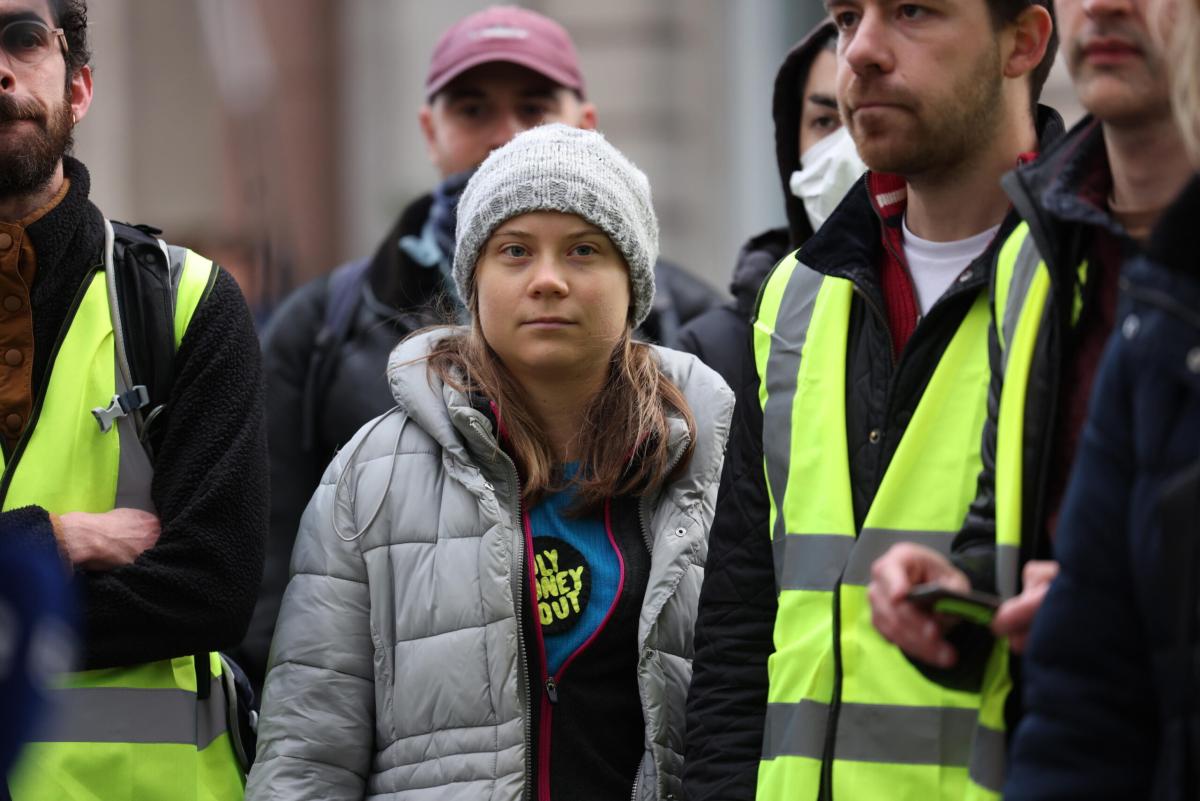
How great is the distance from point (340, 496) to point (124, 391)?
1.45 feet

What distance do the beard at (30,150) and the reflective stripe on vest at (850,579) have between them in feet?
4.90

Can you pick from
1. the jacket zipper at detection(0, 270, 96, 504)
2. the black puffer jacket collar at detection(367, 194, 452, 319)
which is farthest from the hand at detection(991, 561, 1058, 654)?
the black puffer jacket collar at detection(367, 194, 452, 319)

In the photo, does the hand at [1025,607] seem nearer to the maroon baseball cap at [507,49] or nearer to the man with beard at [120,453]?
the man with beard at [120,453]

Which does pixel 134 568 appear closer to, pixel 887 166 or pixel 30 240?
pixel 30 240

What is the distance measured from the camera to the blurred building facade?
1241 centimetres

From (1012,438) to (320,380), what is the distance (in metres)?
2.67

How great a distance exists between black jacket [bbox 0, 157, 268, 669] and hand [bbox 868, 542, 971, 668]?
55.2 inches

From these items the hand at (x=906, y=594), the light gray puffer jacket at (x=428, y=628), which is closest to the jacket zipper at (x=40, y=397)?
the light gray puffer jacket at (x=428, y=628)

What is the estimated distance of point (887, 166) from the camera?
3426 mm

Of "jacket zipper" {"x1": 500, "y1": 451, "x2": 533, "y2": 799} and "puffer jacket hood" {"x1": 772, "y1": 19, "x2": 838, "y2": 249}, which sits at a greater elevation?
"puffer jacket hood" {"x1": 772, "y1": 19, "x2": 838, "y2": 249}

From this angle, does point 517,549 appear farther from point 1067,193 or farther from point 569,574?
point 1067,193

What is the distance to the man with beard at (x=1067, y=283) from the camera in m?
2.87

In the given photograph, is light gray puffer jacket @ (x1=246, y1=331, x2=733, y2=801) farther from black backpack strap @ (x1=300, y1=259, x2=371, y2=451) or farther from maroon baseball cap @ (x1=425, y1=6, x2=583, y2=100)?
maroon baseball cap @ (x1=425, y1=6, x2=583, y2=100)

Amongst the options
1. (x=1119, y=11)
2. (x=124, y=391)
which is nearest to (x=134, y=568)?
(x=124, y=391)
